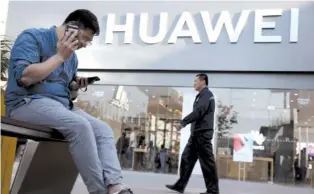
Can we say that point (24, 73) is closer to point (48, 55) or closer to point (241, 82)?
point (48, 55)

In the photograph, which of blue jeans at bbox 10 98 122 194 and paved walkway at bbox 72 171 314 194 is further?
paved walkway at bbox 72 171 314 194

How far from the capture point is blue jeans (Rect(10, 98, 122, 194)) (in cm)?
181

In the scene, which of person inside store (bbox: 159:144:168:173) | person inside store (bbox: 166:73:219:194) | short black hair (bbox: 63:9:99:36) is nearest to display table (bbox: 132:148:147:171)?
person inside store (bbox: 159:144:168:173)

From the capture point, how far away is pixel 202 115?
5176 mm

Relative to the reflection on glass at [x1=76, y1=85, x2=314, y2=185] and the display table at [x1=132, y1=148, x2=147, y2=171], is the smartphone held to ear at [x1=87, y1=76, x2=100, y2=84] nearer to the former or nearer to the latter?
the reflection on glass at [x1=76, y1=85, x2=314, y2=185]

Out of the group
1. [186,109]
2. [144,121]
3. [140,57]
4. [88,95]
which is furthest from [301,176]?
[88,95]

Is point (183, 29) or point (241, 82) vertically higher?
point (183, 29)

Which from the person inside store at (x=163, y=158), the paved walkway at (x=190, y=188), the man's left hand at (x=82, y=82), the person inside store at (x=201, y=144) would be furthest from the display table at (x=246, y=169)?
the man's left hand at (x=82, y=82)

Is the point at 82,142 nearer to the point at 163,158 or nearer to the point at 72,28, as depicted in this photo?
the point at 72,28

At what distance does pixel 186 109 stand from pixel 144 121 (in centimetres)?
125

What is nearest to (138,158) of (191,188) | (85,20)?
(191,188)

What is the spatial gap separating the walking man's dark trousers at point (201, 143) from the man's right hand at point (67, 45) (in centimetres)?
324

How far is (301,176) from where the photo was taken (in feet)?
31.5

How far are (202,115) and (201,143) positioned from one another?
364 millimetres
